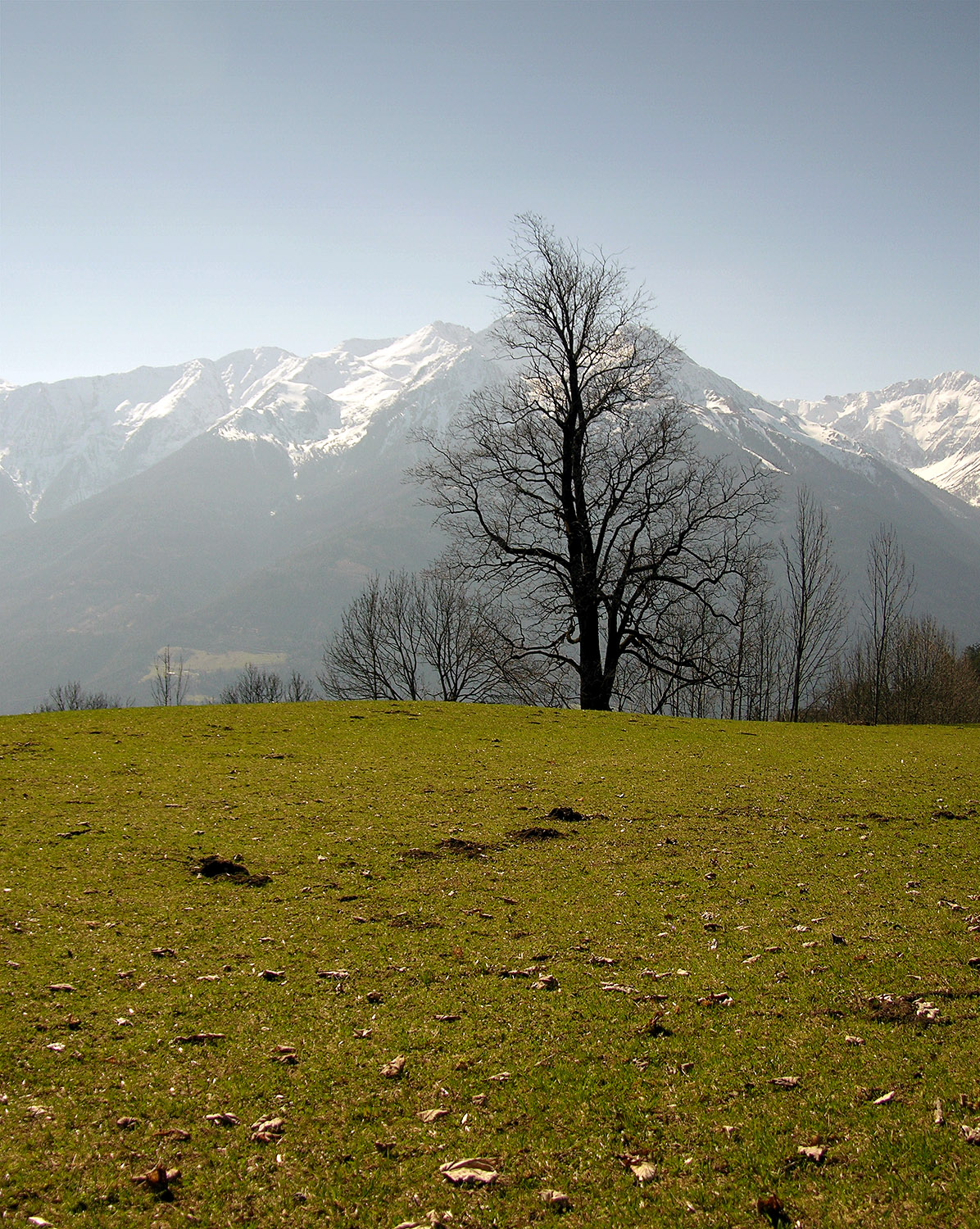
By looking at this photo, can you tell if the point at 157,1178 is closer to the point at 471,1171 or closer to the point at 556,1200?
the point at 471,1171

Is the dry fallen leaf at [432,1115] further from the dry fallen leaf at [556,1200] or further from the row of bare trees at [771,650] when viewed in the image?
the row of bare trees at [771,650]

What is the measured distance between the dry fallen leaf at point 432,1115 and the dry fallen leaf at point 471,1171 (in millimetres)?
405

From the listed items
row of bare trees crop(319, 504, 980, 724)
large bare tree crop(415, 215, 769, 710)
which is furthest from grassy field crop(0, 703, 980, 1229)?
row of bare trees crop(319, 504, 980, 724)

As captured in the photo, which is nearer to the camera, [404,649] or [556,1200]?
[556,1200]

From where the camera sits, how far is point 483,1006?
627cm

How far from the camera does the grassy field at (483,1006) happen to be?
4289mm

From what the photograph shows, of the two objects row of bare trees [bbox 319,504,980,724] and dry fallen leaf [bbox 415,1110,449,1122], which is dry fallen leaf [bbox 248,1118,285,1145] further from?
row of bare trees [bbox 319,504,980,724]

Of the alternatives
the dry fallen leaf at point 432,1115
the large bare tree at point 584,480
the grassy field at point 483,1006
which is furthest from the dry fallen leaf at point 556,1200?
the large bare tree at point 584,480

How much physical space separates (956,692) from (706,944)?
5929 cm

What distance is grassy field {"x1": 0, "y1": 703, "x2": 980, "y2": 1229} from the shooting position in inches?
169

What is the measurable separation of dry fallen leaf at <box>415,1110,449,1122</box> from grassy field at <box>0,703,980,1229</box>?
0.02 meters

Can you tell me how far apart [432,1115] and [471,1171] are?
0.58 metres

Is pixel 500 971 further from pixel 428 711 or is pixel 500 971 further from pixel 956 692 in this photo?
pixel 956 692

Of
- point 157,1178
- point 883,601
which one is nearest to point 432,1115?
point 157,1178
